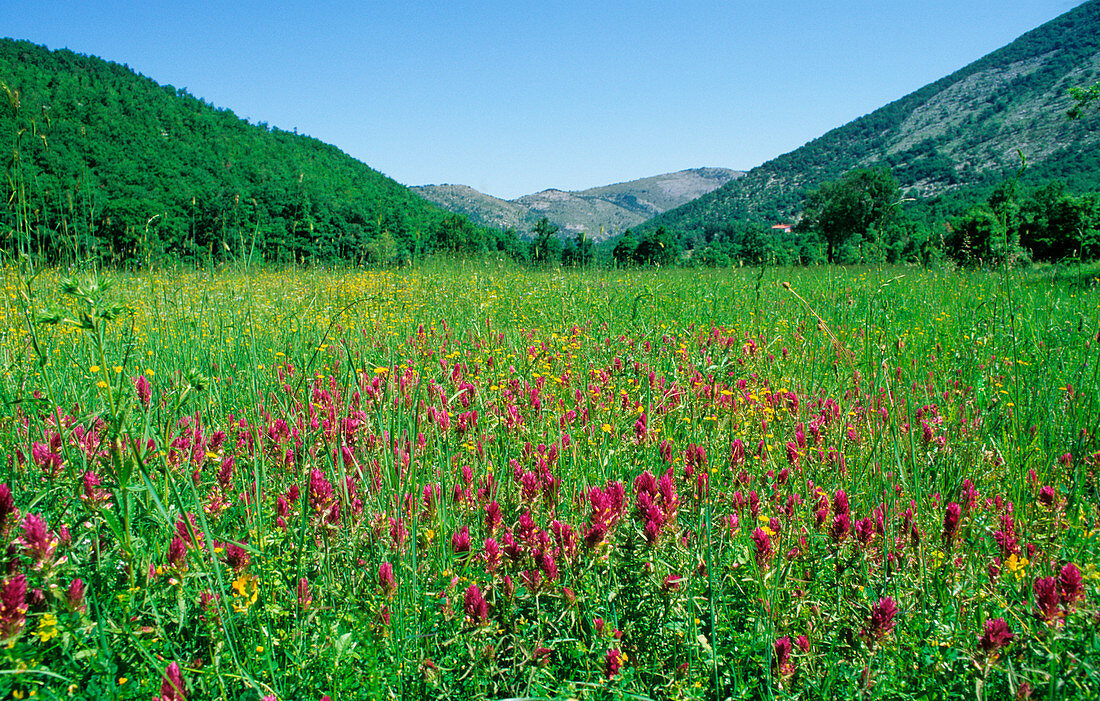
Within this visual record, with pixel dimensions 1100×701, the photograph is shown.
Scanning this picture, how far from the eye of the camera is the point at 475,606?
1.42 meters

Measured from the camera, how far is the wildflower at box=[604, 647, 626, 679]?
1.36 meters

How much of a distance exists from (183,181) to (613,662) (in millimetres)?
39203

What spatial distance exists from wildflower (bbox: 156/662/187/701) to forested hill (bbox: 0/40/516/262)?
5.60 feet

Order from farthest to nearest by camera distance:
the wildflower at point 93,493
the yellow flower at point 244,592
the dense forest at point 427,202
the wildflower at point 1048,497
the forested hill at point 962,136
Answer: the forested hill at point 962,136, the dense forest at point 427,202, the wildflower at point 1048,497, the wildflower at point 93,493, the yellow flower at point 244,592

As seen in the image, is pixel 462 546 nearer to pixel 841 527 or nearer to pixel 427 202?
pixel 841 527

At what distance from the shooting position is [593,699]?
1370mm

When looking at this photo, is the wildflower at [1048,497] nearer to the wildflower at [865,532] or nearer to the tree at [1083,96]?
the wildflower at [865,532]

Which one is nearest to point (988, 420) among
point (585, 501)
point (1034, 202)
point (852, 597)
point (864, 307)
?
point (852, 597)

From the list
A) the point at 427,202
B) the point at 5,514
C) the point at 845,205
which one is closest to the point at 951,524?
the point at 5,514

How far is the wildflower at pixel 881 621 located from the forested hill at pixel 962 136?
82.3m

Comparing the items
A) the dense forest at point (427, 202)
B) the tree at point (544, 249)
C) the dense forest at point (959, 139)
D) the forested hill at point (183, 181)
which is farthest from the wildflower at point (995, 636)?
the dense forest at point (959, 139)

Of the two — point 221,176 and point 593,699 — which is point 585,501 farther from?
point 221,176

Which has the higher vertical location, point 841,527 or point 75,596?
point 75,596

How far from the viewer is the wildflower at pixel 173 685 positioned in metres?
1.21
